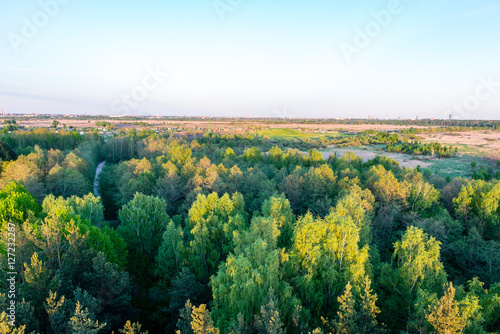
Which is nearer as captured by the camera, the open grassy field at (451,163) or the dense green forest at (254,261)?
the dense green forest at (254,261)

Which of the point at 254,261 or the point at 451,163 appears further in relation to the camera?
the point at 451,163

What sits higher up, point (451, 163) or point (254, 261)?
point (254, 261)

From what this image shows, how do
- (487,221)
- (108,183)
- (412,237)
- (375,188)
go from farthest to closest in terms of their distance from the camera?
(108,183) < (375,188) < (487,221) < (412,237)

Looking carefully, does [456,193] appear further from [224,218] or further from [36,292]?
[36,292]

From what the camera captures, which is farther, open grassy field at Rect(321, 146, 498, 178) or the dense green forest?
open grassy field at Rect(321, 146, 498, 178)

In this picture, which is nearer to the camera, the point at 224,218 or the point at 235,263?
the point at 235,263

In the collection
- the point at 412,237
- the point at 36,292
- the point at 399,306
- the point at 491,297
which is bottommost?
the point at 399,306

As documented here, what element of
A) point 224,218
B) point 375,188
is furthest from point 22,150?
point 375,188

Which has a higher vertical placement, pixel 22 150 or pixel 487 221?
pixel 22 150
